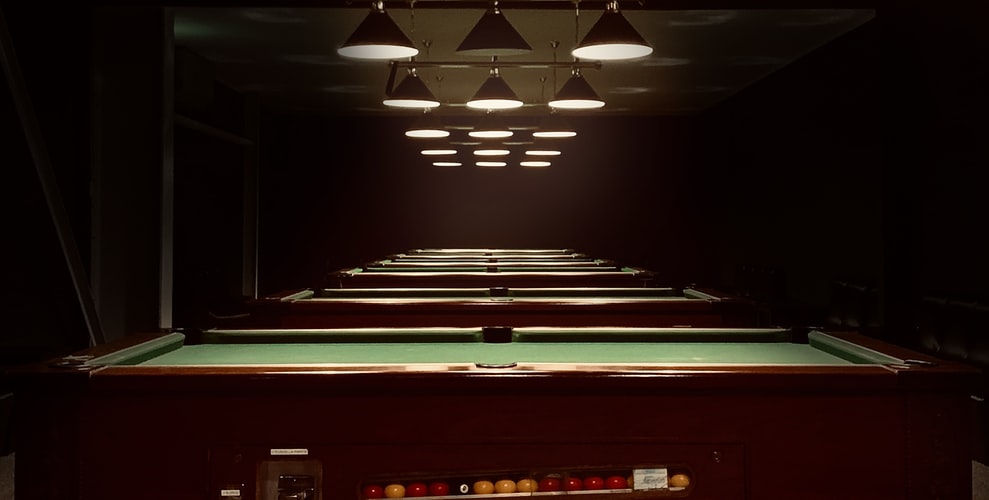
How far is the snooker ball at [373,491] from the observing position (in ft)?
7.87

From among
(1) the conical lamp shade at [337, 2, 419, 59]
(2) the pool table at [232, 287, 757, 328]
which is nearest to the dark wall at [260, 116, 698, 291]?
(2) the pool table at [232, 287, 757, 328]

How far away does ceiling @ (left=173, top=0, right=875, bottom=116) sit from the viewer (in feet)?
22.6

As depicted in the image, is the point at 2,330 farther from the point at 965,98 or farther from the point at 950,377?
the point at 965,98

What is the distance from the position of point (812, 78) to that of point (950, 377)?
6.62m

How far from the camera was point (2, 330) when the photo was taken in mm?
5906

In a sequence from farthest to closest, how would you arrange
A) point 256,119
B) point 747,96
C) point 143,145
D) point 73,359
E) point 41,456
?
1. point 256,119
2. point 747,96
3. point 143,145
4. point 73,359
5. point 41,456

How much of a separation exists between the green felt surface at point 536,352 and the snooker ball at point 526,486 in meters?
0.36

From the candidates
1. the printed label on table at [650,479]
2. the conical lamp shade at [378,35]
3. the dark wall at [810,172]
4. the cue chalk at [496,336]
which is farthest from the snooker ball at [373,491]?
the dark wall at [810,172]

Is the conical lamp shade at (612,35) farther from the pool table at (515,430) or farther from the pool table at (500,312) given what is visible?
the pool table at (515,430)

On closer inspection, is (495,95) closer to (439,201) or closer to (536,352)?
(536,352)

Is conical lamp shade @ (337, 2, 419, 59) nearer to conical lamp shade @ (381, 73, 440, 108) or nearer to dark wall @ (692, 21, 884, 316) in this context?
conical lamp shade @ (381, 73, 440, 108)

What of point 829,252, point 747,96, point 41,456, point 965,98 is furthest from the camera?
point 747,96

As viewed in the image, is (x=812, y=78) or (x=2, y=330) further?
(x=812, y=78)

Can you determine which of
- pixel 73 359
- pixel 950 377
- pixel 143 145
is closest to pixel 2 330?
pixel 143 145
